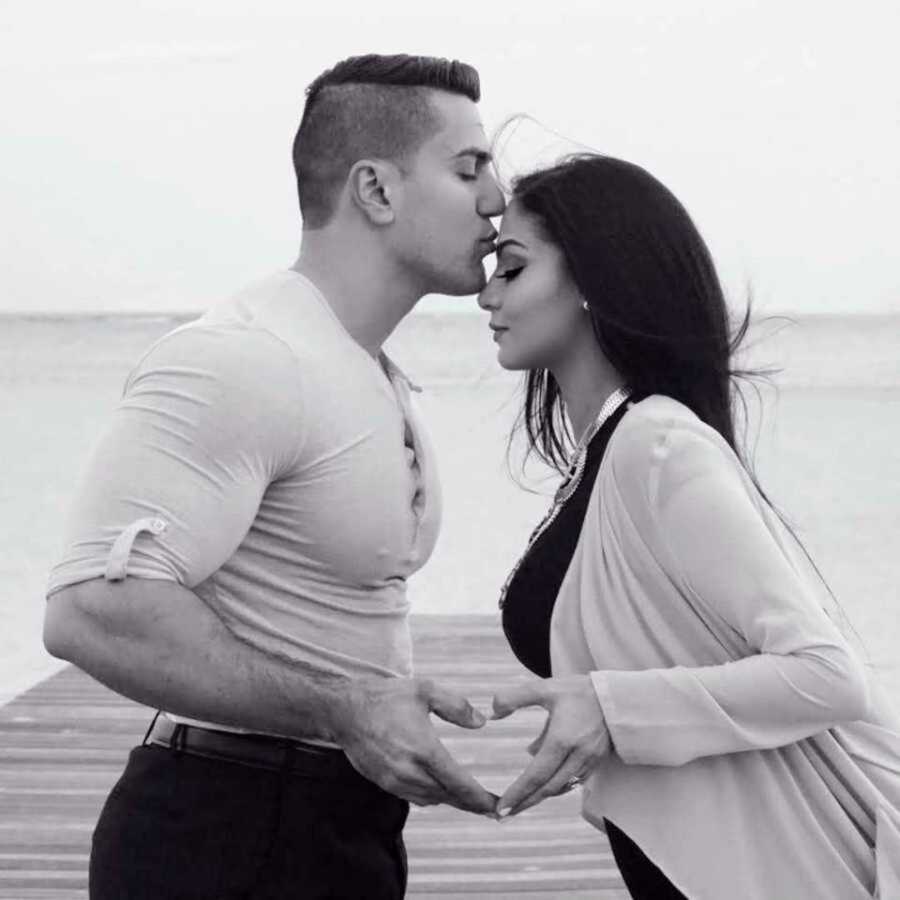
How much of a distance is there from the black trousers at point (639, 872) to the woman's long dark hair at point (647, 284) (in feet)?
0.88

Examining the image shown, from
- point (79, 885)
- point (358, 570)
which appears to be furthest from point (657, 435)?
point (79, 885)

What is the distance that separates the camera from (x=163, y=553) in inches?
59.5

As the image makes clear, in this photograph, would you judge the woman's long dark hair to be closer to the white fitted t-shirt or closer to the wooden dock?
the white fitted t-shirt

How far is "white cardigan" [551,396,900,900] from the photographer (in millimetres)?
1445

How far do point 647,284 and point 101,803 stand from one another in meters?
1.93

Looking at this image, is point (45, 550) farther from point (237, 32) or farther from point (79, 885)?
point (237, 32)

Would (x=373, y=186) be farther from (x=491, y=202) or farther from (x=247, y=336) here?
(x=247, y=336)

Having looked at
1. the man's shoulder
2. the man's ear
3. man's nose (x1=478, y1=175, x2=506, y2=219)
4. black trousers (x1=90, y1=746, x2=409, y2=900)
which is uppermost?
the man's ear

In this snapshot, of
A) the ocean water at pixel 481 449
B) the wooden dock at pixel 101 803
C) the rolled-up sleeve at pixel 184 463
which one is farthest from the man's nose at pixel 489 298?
the wooden dock at pixel 101 803

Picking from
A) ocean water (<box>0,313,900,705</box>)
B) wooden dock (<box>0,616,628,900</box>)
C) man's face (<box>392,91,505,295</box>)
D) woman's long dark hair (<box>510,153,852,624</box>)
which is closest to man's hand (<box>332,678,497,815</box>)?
woman's long dark hair (<box>510,153,852,624</box>)

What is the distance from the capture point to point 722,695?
1453 mm

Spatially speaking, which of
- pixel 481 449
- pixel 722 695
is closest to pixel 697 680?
pixel 722 695

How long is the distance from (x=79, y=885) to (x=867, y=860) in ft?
5.57

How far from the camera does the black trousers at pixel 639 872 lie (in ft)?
4.99
